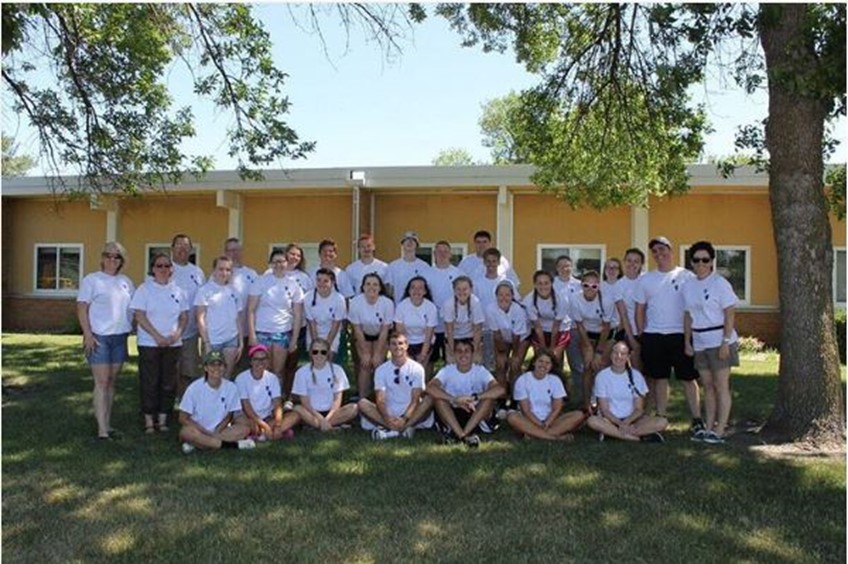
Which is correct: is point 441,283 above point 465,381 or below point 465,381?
above

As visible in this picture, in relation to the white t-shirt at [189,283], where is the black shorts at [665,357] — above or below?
below

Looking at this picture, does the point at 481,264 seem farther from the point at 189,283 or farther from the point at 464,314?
the point at 189,283

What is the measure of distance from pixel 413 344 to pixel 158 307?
8.47 ft

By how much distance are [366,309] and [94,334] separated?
104 inches

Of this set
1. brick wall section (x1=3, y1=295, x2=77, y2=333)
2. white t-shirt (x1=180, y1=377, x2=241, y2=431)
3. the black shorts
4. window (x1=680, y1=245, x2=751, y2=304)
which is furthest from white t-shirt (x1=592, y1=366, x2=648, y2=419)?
brick wall section (x1=3, y1=295, x2=77, y2=333)

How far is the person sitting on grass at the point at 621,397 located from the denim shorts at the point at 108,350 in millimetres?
4465

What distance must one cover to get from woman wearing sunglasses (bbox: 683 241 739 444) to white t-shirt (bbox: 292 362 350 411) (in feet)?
11.3

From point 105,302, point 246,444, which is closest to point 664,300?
point 246,444

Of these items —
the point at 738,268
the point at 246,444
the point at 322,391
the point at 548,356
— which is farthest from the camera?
the point at 738,268

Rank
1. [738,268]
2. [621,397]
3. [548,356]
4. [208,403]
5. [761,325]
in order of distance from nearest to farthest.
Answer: [208,403], [621,397], [548,356], [761,325], [738,268]

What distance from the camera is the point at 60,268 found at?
2008cm

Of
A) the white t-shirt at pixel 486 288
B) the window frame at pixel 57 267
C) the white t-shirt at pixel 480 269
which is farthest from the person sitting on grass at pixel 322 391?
the window frame at pixel 57 267

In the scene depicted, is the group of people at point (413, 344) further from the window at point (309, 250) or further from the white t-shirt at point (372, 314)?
the window at point (309, 250)

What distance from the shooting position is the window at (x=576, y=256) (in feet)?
55.6
